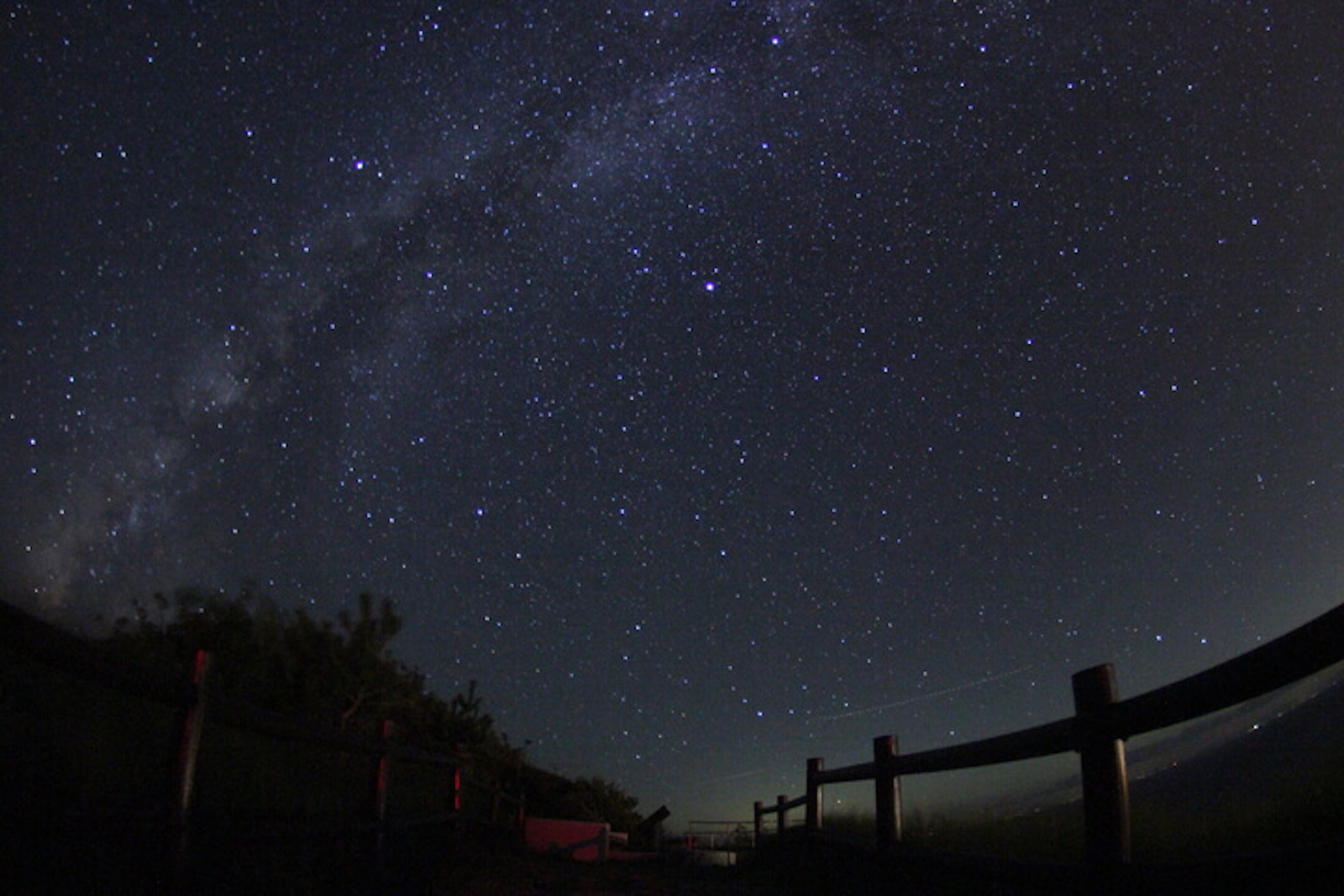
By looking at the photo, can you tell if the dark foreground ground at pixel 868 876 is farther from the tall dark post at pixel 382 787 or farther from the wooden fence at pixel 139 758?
the wooden fence at pixel 139 758

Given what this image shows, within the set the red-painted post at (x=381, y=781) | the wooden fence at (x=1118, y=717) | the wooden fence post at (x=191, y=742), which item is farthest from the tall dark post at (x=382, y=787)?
the wooden fence at (x=1118, y=717)

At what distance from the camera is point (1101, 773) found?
3305 millimetres

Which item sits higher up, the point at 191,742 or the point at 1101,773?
the point at 191,742

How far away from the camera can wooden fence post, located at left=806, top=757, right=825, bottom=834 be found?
8.96 m

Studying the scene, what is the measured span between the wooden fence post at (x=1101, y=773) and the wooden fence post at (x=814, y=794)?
19.6 feet

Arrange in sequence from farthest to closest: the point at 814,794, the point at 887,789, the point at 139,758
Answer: the point at 814,794 < the point at 887,789 < the point at 139,758

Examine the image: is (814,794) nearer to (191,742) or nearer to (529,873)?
(529,873)

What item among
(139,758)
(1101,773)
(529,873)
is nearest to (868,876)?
(1101,773)

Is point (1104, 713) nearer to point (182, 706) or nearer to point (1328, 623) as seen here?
point (1328, 623)

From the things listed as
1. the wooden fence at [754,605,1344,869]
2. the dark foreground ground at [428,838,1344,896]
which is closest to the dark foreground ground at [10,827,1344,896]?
the dark foreground ground at [428,838,1344,896]

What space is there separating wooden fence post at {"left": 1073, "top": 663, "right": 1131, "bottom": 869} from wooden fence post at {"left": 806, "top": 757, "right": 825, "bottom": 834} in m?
5.98

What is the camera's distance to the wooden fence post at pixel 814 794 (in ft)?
29.4

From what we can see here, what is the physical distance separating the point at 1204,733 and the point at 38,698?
54.7 metres

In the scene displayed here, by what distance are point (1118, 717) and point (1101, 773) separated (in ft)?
0.82
